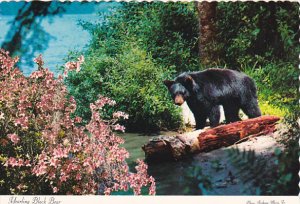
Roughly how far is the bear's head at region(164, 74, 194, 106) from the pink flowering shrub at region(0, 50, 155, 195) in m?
0.62

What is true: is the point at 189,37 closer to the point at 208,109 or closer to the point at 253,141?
the point at 208,109

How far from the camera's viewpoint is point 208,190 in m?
4.18

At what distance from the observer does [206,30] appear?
4.70 metres

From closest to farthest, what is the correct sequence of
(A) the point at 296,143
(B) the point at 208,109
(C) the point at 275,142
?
(A) the point at 296,143 < (C) the point at 275,142 < (B) the point at 208,109

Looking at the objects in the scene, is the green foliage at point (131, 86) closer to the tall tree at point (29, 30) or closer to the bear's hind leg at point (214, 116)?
the bear's hind leg at point (214, 116)

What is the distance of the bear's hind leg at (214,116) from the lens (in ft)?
15.7

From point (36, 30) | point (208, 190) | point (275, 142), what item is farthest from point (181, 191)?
point (36, 30)

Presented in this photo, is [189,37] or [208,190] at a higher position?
[189,37]

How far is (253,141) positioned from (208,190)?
68 centimetres

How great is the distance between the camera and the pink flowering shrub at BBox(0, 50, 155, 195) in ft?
14.2

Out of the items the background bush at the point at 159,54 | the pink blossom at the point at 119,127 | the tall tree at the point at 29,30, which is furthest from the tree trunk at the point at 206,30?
the tall tree at the point at 29,30

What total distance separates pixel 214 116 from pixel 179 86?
47 centimetres

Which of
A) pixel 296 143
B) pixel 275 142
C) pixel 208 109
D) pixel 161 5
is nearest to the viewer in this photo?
pixel 296 143

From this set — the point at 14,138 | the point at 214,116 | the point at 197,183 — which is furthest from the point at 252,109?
the point at 14,138
